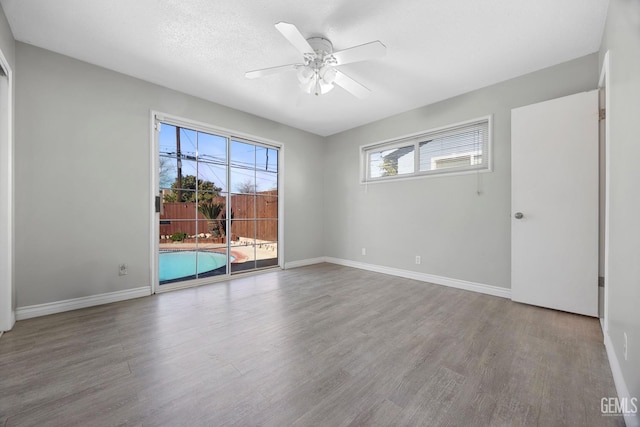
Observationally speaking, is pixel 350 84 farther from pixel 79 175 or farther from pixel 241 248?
pixel 79 175

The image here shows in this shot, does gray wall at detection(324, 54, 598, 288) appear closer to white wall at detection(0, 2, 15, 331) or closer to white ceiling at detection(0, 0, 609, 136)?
white ceiling at detection(0, 0, 609, 136)

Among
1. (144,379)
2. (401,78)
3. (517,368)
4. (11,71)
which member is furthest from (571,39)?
(11,71)

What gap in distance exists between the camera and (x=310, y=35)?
2.24m

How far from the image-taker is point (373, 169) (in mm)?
4508

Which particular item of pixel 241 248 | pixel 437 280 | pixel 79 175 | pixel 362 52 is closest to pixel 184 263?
pixel 241 248

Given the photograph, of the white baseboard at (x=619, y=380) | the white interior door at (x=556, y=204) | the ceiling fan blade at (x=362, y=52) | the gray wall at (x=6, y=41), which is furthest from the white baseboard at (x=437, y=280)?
the gray wall at (x=6, y=41)

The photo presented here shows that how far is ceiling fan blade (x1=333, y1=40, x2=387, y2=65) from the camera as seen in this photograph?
193 cm

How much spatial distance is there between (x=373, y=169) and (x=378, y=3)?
2.77m

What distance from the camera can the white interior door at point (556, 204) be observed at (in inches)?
94.1

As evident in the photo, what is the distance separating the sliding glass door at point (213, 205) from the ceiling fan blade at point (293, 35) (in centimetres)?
221

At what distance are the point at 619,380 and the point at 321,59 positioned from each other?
9.89 ft

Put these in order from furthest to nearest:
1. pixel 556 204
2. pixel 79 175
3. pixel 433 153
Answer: pixel 433 153 → pixel 79 175 → pixel 556 204

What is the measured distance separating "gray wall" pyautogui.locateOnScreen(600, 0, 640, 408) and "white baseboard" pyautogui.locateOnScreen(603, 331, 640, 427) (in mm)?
45

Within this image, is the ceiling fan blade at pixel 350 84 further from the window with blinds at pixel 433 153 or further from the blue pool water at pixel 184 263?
the blue pool water at pixel 184 263
